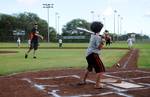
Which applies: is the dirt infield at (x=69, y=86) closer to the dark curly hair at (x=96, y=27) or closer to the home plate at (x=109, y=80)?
the home plate at (x=109, y=80)

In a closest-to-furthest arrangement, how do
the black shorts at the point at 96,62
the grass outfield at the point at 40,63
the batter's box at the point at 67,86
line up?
the batter's box at the point at 67,86 < the black shorts at the point at 96,62 < the grass outfield at the point at 40,63

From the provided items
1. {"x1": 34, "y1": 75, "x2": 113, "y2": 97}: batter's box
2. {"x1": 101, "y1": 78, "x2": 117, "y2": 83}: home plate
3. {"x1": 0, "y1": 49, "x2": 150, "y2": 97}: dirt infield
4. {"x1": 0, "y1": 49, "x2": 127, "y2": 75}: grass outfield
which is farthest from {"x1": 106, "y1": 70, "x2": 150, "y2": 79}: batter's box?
{"x1": 0, "y1": 49, "x2": 127, "y2": 75}: grass outfield

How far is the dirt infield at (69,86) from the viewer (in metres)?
8.98

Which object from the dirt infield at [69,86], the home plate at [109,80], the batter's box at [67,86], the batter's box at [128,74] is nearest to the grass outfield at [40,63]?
the dirt infield at [69,86]

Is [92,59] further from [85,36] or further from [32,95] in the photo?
[85,36]

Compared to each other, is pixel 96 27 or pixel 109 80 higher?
pixel 96 27

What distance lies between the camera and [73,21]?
162 metres

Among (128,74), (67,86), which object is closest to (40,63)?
(128,74)

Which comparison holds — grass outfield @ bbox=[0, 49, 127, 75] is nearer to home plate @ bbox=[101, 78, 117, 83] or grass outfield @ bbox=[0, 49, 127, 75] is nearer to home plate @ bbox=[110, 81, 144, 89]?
home plate @ bbox=[101, 78, 117, 83]

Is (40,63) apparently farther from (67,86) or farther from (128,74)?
(67,86)

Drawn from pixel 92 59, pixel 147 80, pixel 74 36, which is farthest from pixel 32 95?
pixel 74 36

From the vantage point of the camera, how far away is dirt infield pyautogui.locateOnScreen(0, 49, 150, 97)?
29.5 ft

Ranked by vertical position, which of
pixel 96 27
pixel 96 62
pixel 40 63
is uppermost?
pixel 96 27

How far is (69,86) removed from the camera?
33.3 ft
